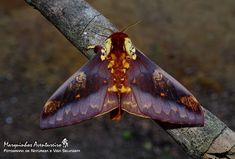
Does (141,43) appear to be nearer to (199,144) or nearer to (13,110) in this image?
(13,110)

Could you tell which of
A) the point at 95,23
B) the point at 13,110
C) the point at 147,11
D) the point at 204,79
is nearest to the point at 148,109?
the point at 95,23

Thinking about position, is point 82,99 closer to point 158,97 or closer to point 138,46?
point 158,97

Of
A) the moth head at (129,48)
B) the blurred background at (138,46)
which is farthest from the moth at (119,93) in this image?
the blurred background at (138,46)

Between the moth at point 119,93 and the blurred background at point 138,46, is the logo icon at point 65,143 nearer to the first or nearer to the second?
the blurred background at point 138,46

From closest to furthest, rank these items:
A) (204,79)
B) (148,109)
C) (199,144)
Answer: (199,144)
(148,109)
(204,79)

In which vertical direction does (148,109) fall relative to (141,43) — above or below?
below

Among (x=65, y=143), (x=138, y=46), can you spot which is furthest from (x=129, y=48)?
(x=138, y=46)

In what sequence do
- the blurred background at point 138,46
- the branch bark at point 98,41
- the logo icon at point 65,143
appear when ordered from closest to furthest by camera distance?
the branch bark at point 98,41
the logo icon at point 65,143
the blurred background at point 138,46
